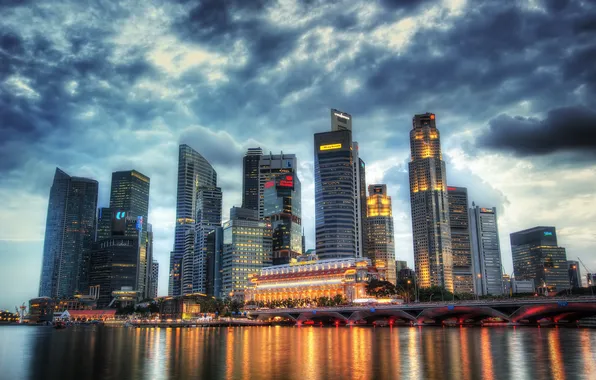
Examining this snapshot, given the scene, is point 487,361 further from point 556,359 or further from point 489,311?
point 489,311

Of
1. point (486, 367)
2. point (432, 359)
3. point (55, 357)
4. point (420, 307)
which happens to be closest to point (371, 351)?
point (432, 359)

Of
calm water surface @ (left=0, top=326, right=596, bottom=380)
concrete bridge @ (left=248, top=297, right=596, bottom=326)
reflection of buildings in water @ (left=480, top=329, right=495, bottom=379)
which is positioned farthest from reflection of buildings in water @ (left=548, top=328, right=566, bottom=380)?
concrete bridge @ (left=248, top=297, right=596, bottom=326)

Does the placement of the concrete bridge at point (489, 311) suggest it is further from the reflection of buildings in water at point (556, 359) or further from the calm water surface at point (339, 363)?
the reflection of buildings in water at point (556, 359)

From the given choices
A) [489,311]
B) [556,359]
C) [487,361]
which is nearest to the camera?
[487,361]

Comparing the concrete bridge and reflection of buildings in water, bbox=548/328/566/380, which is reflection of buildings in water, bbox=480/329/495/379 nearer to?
reflection of buildings in water, bbox=548/328/566/380

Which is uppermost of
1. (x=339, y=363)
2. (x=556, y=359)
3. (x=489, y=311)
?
(x=489, y=311)

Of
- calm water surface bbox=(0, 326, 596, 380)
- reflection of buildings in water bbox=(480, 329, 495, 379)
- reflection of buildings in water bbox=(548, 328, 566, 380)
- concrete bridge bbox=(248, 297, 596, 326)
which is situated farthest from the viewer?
concrete bridge bbox=(248, 297, 596, 326)

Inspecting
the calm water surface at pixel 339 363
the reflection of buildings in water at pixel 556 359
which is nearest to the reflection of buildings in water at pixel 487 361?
the calm water surface at pixel 339 363

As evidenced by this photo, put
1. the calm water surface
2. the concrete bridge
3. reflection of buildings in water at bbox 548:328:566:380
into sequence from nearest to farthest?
reflection of buildings in water at bbox 548:328:566:380, the calm water surface, the concrete bridge

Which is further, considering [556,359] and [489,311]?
[489,311]

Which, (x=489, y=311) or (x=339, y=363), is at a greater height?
Answer: (x=489, y=311)

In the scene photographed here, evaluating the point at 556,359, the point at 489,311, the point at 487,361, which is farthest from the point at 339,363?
the point at 489,311

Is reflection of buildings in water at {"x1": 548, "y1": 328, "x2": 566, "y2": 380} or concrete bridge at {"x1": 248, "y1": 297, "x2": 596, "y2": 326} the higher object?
concrete bridge at {"x1": 248, "y1": 297, "x2": 596, "y2": 326}

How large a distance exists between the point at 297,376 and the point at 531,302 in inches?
4197
